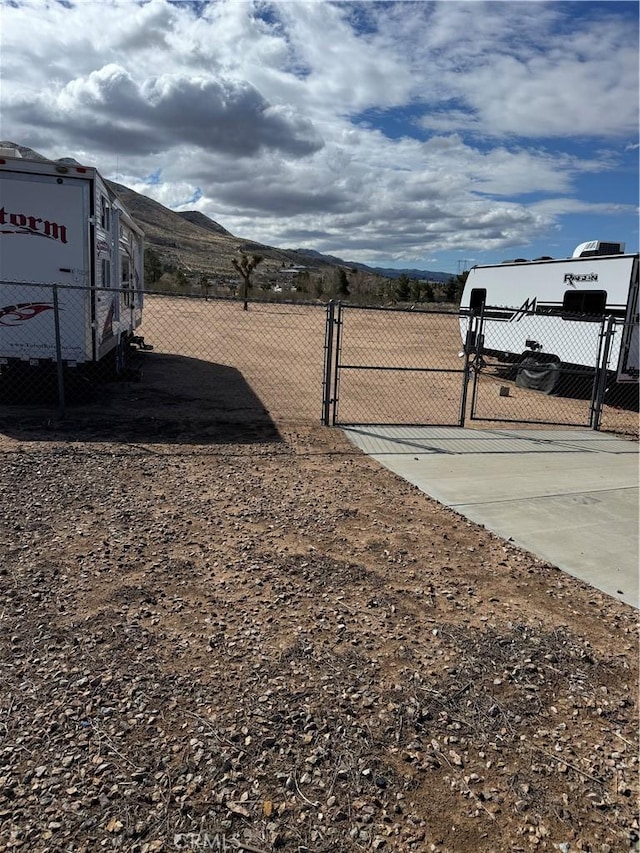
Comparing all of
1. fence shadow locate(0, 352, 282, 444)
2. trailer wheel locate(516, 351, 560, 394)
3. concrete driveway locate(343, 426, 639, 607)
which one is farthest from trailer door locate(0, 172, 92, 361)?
trailer wheel locate(516, 351, 560, 394)

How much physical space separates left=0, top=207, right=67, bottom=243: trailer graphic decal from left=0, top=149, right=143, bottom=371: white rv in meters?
0.01

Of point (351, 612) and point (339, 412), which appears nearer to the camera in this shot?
point (351, 612)

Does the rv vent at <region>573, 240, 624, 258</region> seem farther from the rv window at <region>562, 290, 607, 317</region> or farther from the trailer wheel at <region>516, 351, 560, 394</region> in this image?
the trailer wheel at <region>516, 351, 560, 394</region>

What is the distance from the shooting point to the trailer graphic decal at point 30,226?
7.93 meters

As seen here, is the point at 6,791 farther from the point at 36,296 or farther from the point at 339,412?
the point at 339,412

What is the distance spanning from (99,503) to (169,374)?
771cm

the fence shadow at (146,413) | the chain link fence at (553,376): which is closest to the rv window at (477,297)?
the chain link fence at (553,376)

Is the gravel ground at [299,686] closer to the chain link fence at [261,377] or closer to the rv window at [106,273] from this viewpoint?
the chain link fence at [261,377]

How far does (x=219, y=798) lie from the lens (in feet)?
Result: 7.56

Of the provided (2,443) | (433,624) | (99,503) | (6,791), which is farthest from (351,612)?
(2,443)

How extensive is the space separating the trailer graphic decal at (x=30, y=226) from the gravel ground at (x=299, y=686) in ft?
14.1

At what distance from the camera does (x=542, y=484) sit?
634 centimetres

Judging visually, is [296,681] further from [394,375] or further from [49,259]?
[394,375]

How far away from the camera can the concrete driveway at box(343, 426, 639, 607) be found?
4.66 m
